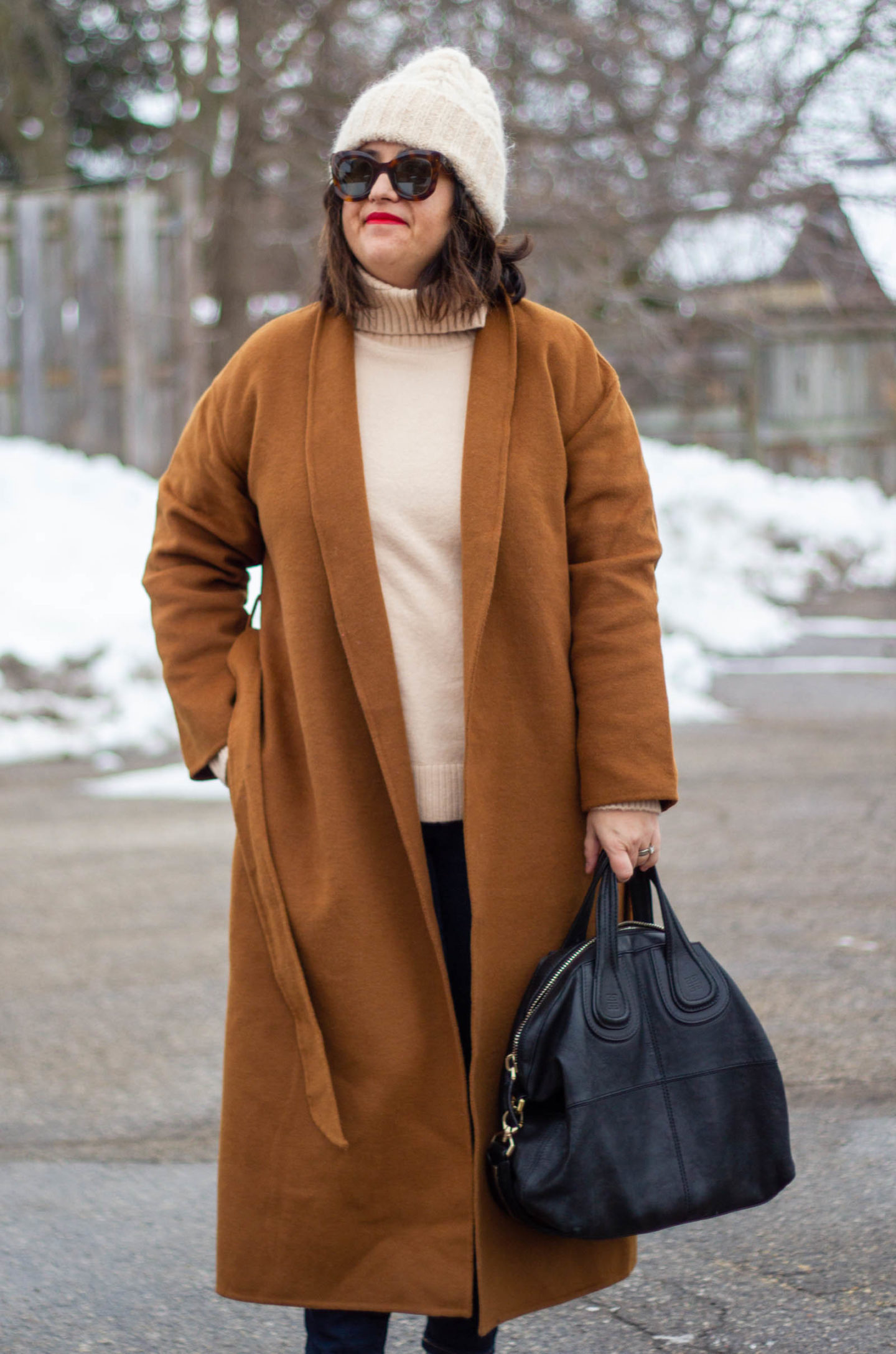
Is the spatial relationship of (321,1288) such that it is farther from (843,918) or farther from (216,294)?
(216,294)

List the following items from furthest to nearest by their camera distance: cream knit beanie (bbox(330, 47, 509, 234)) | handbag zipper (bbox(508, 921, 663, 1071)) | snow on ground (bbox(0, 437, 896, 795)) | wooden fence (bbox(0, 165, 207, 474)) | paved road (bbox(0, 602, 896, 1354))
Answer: wooden fence (bbox(0, 165, 207, 474)), snow on ground (bbox(0, 437, 896, 795)), paved road (bbox(0, 602, 896, 1354)), cream knit beanie (bbox(330, 47, 509, 234)), handbag zipper (bbox(508, 921, 663, 1071))

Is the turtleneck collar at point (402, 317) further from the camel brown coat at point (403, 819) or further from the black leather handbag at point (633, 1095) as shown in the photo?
the black leather handbag at point (633, 1095)

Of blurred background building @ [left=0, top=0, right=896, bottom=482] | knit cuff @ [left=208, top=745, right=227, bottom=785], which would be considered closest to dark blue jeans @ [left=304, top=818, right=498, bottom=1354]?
knit cuff @ [left=208, top=745, right=227, bottom=785]

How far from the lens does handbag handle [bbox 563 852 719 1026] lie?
213 cm

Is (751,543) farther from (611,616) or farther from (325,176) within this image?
(611,616)

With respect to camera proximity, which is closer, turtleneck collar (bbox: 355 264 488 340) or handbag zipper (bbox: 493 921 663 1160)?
handbag zipper (bbox: 493 921 663 1160)

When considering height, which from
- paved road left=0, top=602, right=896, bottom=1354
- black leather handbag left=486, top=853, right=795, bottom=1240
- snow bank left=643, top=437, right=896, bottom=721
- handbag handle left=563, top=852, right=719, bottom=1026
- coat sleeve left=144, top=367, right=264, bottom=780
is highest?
coat sleeve left=144, top=367, right=264, bottom=780

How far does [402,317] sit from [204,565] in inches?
19.7

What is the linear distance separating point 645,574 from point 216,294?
935 centimetres

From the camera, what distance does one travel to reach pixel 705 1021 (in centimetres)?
216

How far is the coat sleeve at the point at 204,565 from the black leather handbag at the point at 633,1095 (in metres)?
0.65

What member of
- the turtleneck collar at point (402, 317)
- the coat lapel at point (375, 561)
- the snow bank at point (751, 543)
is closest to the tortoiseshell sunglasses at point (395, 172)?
the turtleneck collar at point (402, 317)

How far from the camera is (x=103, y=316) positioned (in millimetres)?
10273

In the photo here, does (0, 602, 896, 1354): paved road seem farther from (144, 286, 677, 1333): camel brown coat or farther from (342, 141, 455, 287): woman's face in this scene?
(342, 141, 455, 287): woman's face
